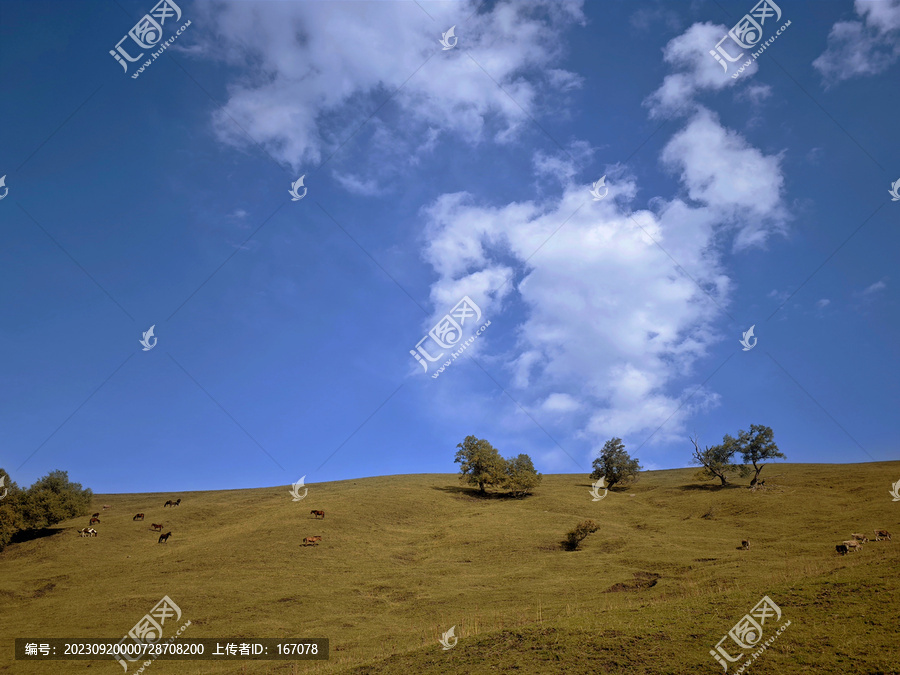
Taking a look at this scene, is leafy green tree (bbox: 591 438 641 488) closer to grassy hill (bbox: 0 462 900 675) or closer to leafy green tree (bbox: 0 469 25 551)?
grassy hill (bbox: 0 462 900 675)

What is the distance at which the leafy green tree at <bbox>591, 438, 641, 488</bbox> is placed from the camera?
249ft

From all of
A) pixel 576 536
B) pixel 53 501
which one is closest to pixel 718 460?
pixel 576 536

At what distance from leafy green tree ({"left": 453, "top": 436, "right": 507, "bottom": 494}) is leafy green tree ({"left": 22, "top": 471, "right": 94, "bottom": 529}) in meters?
45.8

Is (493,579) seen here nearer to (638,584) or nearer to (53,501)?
(638,584)

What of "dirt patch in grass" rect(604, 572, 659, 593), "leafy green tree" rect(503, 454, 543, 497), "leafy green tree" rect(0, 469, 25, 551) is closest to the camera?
"dirt patch in grass" rect(604, 572, 659, 593)

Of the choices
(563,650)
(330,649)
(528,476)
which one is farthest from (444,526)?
(563,650)

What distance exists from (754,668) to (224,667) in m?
21.8

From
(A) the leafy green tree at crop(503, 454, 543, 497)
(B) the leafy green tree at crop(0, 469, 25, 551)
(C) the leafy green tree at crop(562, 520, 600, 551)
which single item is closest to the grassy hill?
(C) the leafy green tree at crop(562, 520, 600, 551)

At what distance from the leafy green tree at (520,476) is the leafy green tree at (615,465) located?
12505 millimetres

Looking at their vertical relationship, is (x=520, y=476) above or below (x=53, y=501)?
below

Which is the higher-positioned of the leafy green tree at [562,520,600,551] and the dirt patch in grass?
the leafy green tree at [562,520,600,551]

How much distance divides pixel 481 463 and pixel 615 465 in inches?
849

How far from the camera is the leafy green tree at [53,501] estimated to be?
166 ft

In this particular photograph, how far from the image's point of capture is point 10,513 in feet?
159
